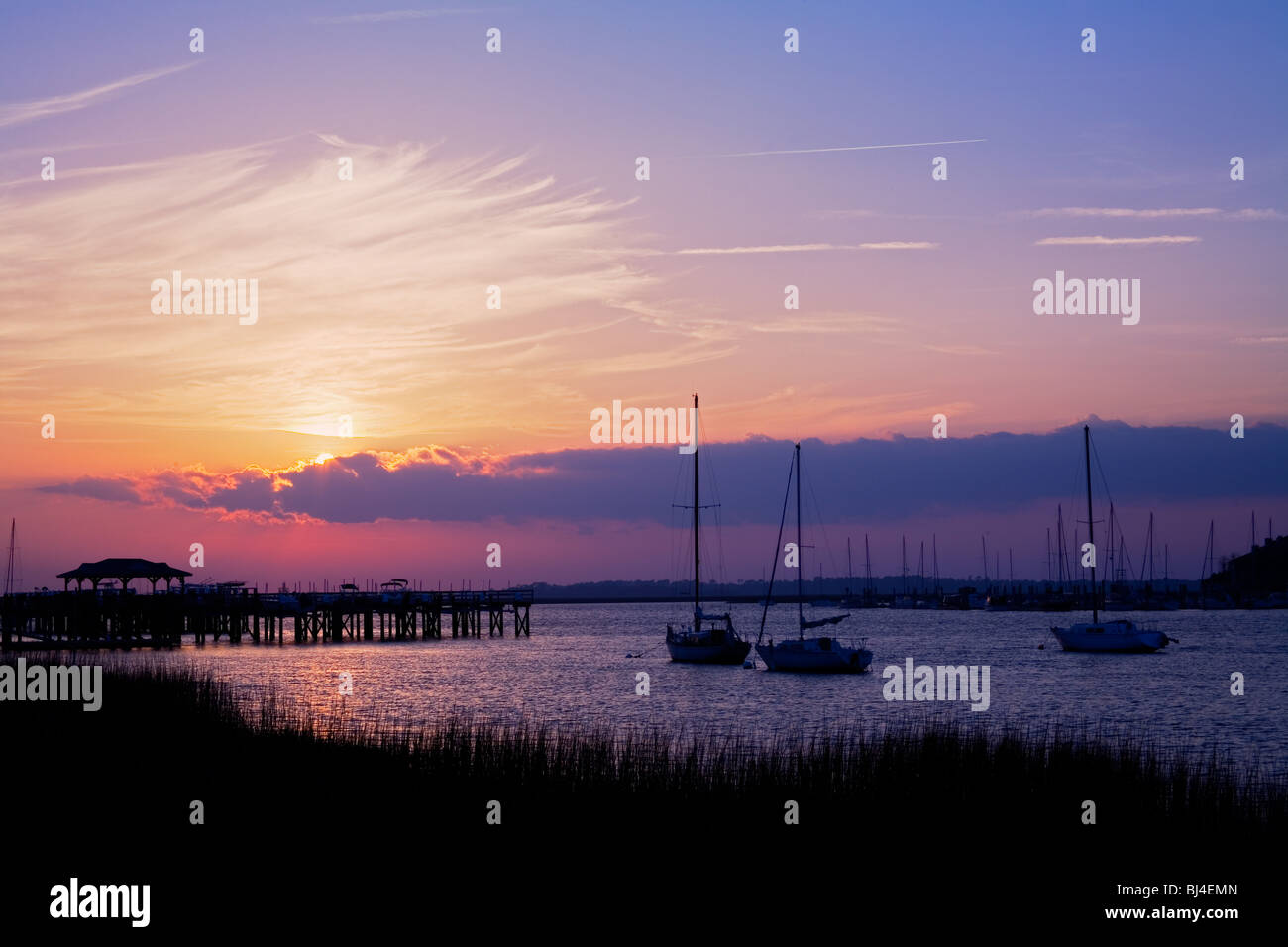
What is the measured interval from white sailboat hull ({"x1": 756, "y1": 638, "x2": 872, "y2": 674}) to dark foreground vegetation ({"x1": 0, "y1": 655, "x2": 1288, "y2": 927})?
50.8m

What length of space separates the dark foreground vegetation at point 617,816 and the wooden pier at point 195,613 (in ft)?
196

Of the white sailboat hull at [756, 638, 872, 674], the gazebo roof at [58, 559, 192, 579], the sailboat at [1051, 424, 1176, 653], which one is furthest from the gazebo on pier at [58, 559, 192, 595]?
the sailboat at [1051, 424, 1176, 653]

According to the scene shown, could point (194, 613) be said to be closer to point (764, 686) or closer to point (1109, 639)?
point (764, 686)

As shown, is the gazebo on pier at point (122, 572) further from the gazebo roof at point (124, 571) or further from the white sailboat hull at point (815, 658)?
the white sailboat hull at point (815, 658)

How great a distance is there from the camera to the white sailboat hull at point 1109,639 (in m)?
91.8

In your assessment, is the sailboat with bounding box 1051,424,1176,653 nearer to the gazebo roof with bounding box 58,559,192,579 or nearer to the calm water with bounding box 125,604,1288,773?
the calm water with bounding box 125,604,1288,773

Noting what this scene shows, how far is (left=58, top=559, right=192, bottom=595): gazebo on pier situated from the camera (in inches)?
3960

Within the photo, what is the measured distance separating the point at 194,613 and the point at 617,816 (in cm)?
9549

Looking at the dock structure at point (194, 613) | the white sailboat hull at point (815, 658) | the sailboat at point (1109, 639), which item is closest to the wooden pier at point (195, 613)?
the dock structure at point (194, 613)

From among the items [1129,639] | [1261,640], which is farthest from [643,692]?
[1261,640]

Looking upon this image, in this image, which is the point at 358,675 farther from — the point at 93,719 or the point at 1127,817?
the point at 1127,817
